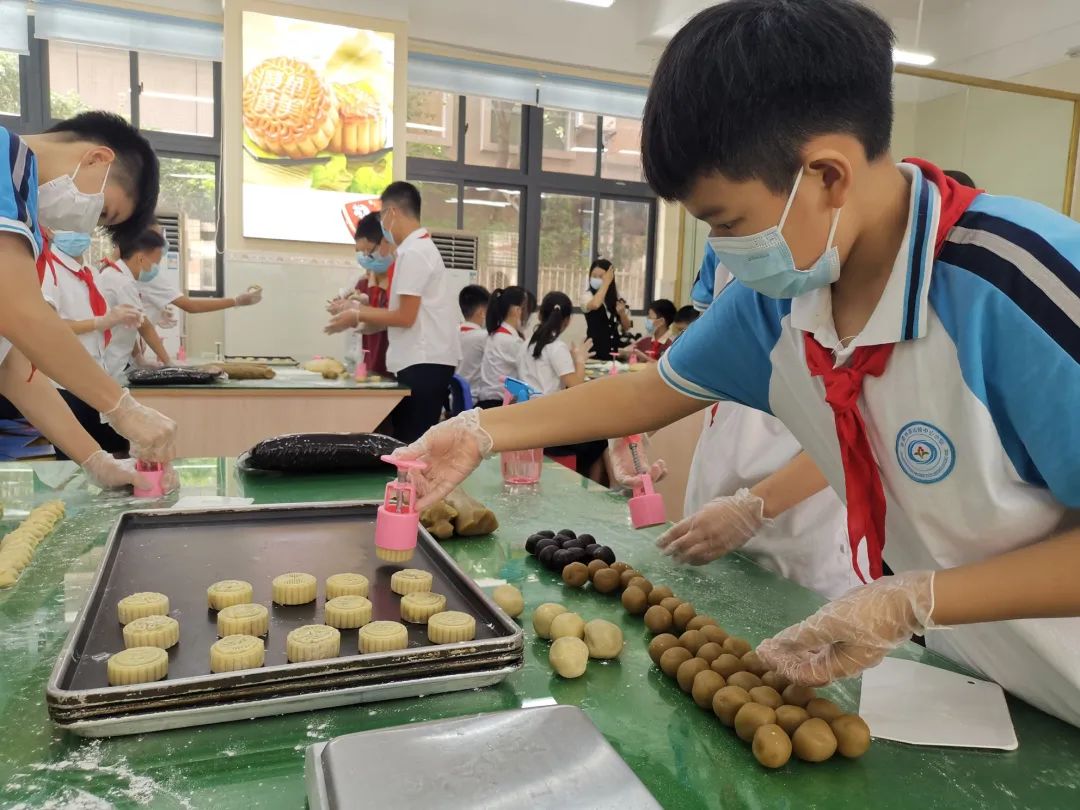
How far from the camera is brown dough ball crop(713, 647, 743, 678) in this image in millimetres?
889

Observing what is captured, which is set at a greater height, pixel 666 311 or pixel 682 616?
pixel 666 311

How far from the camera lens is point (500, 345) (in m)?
5.04

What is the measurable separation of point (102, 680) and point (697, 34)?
90 centimetres

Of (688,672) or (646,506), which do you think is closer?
(688,672)

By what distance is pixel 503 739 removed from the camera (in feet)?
2.17

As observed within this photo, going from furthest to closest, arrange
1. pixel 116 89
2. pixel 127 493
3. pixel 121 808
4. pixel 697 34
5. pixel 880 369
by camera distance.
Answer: pixel 116 89
pixel 127 493
pixel 880 369
pixel 697 34
pixel 121 808

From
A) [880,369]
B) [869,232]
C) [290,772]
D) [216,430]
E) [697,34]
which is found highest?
[697,34]

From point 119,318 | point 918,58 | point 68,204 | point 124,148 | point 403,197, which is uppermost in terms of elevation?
point 918,58

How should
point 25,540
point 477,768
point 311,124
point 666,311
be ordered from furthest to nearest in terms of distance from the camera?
point 666,311 → point 311,124 → point 25,540 → point 477,768

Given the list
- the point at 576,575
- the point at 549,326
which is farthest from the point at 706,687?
the point at 549,326

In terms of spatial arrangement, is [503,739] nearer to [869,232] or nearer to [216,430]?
[869,232]

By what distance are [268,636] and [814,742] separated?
619 millimetres

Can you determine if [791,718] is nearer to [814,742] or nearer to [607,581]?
[814,742]

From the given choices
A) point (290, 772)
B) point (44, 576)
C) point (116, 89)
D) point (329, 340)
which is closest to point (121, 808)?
point (290, 772)
